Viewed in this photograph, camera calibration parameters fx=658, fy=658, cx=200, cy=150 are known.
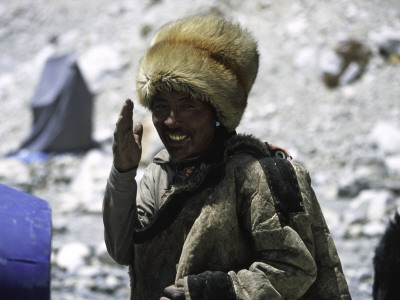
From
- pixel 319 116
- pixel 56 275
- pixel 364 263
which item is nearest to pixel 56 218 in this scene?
pixel 56 275

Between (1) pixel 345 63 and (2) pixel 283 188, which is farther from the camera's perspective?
(1) pixel 345 63

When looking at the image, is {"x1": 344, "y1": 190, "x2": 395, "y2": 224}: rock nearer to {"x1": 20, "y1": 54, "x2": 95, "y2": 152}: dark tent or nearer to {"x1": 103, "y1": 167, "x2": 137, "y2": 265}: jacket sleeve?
{"x1": 103, "y1": 167, "x2": 137, "y2": 265}: jacket sleeve

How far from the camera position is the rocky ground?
6.27 m

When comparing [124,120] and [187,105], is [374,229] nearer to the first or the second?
[187,105]

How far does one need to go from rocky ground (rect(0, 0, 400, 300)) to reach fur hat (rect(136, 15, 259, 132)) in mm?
3374

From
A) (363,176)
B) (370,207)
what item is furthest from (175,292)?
(363,176)

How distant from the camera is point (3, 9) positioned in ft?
65.8

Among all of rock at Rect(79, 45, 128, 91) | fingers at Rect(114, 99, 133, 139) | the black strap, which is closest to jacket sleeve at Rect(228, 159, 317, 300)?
the black strap

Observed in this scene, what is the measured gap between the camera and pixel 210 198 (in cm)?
179

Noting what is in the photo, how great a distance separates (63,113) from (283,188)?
10801mm

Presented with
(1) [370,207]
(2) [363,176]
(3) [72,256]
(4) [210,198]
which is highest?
(2) [363,176]

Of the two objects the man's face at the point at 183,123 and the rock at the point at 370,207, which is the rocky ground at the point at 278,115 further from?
the man's face at the point at 183,123

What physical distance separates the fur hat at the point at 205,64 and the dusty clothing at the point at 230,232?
0.42 ft

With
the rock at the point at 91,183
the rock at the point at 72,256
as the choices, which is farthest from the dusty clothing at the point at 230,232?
the rock at the point at 91,183
